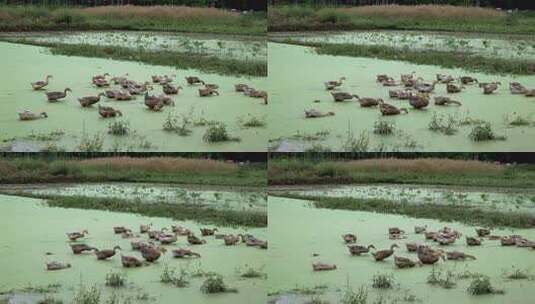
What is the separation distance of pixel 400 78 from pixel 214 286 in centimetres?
167

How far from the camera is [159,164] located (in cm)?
582

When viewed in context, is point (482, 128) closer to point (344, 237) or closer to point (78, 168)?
point (344, 237)

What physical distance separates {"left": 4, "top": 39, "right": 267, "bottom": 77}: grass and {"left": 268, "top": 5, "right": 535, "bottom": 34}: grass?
1.03 ft

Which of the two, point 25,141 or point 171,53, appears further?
point 171,53

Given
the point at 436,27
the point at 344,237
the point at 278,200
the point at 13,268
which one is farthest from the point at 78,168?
→ the point at 436,27

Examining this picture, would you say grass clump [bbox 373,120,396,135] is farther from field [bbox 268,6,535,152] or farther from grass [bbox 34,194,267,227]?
grass [bbox 34,194,267,227]

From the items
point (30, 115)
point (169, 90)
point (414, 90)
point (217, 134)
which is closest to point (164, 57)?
point (169, 90)

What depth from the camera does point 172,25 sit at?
19.8ft

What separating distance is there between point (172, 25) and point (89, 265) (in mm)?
1536

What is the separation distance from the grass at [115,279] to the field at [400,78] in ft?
3.81

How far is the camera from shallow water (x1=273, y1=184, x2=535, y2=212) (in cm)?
592

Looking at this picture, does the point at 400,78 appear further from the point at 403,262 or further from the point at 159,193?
the point at 159,193

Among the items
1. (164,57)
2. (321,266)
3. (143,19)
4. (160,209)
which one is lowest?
(321,266)

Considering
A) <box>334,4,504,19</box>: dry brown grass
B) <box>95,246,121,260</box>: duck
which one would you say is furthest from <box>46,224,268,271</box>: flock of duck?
<box>334,4,504,19</box>: dry brown grass
